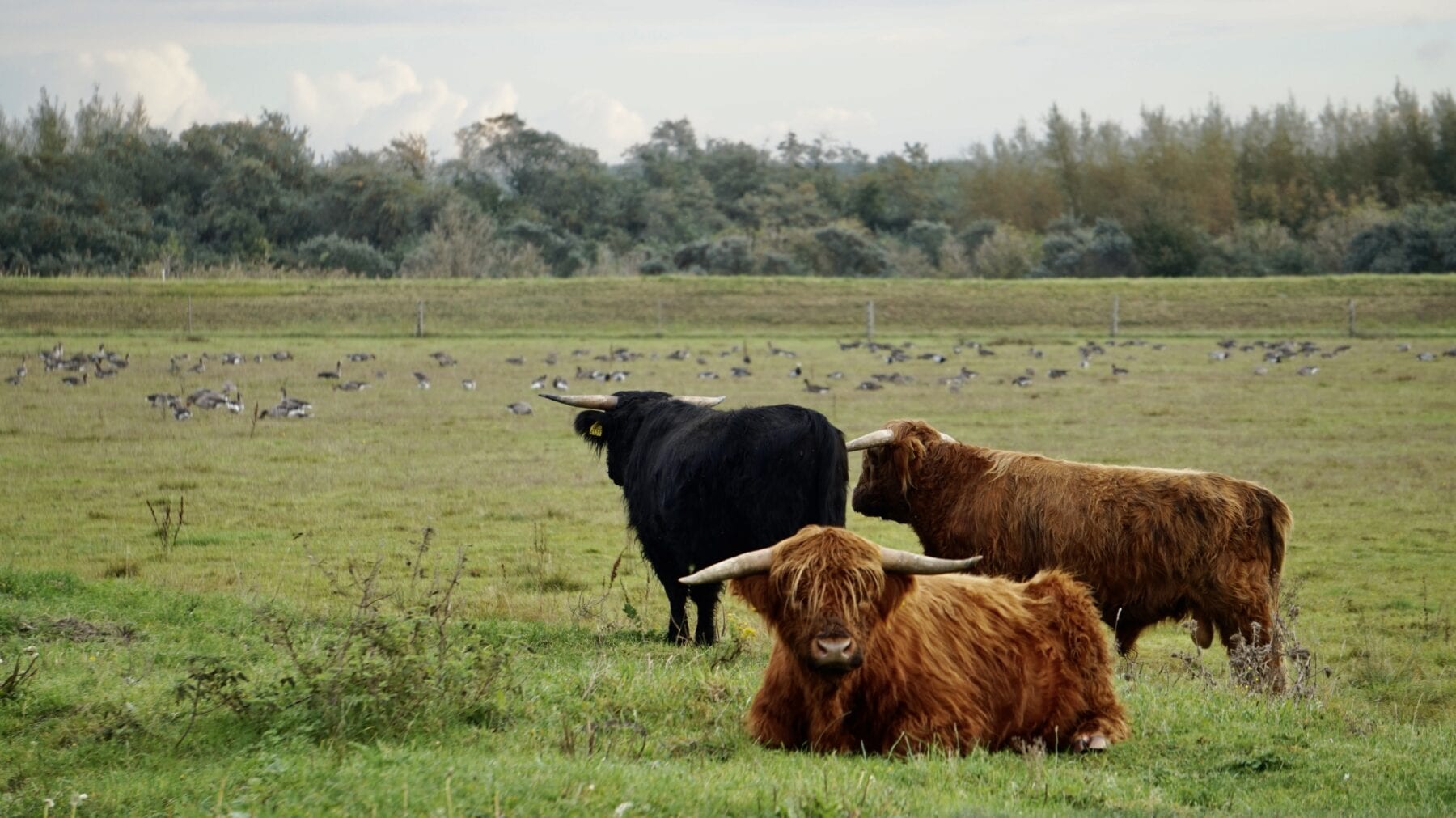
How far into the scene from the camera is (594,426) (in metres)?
11.1

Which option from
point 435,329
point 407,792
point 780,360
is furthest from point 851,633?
point 435,329

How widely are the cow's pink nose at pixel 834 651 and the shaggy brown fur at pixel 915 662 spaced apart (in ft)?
0.09

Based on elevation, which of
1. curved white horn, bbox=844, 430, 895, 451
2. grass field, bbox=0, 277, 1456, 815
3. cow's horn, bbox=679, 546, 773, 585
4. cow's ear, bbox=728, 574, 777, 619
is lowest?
grass field, bbox=0, 277, 1456, 815

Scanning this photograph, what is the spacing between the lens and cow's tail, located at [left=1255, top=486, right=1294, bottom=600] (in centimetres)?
853

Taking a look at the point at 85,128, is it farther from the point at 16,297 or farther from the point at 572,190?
the point at 16,297

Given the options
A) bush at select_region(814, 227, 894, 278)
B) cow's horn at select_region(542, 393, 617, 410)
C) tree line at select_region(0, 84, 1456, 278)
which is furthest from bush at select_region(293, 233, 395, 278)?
cow's horn at select_region(542, 393, 617, 410)

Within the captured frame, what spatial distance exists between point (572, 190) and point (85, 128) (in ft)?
92.6

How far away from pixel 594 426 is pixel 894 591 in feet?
17.5

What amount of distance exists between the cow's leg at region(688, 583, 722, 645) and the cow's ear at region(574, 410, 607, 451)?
6.62ft

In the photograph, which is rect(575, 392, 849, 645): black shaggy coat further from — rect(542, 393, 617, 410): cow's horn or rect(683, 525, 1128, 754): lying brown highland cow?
rect(683, 525, 1128, 754): lying brown highland cow

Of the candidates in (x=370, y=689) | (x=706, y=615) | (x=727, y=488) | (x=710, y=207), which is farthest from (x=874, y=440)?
(x=710, y=207)

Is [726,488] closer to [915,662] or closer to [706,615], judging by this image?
[706,615]

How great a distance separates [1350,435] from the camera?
72.8ft

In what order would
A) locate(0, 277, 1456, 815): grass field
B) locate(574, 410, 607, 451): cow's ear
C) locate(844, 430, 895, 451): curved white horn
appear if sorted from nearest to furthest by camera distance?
locate(0, 277, 1456, 815): grass field
locate(844, 430, 895, 451): curved white horn
locate(574, 410, 607, 451): cow's ear
